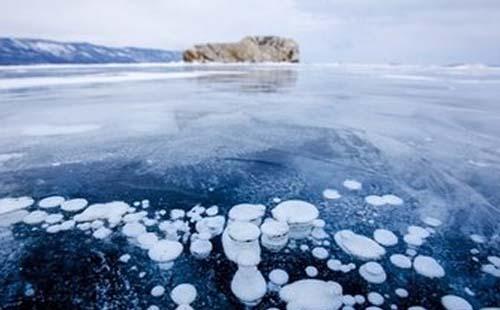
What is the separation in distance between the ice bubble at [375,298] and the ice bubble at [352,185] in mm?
1366

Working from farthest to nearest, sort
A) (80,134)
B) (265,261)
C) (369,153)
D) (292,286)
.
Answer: (80,134), (369,153), (265,261), (292,286)

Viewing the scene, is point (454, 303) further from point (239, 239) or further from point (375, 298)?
point (239, 239)

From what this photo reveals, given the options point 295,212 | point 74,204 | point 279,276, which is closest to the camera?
point 279,276

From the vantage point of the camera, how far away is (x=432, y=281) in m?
1.68

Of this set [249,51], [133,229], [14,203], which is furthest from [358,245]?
[249,51]

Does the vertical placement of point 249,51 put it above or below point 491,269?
above

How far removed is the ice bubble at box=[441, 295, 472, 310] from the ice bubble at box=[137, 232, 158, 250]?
5.86 feet

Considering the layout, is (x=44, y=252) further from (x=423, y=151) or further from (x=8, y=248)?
(x=423, y=151)

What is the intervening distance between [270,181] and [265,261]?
124cm

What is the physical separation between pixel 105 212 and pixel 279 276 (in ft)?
5.04

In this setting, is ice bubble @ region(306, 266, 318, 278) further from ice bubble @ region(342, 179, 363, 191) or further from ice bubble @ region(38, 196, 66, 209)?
ice bubble @ region(38, 196, 66, 209)

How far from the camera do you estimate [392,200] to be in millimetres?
2623

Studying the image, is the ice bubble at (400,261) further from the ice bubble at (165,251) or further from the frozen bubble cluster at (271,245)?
the ice bubble at (165,251)

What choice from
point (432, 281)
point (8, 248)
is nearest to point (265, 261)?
point (432, 281)
